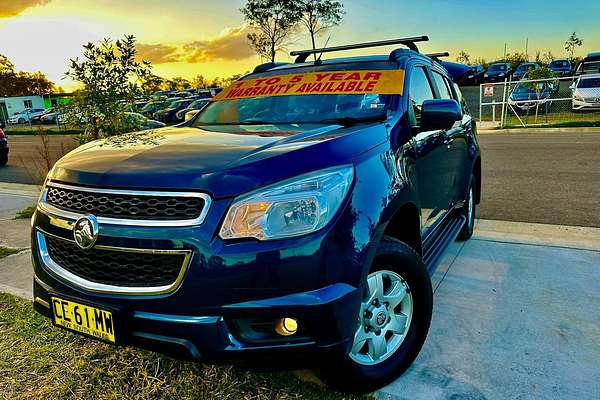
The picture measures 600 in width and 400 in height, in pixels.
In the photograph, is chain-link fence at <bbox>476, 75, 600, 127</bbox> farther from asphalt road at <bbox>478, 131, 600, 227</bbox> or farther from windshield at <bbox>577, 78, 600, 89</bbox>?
asphalt road at <bbox>478, 131, 600, 227</bbox>

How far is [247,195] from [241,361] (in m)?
0.66

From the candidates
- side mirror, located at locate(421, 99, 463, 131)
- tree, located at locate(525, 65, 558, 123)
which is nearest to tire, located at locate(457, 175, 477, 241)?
side mirror, located at locate(421, 99, 463, 131)

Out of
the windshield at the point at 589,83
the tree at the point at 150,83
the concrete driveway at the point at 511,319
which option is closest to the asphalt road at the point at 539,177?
the concrete driveway at the point at 511,319

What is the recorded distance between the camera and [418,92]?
3254mm

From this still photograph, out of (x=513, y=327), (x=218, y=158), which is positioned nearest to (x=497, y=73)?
(x=513, y=327)

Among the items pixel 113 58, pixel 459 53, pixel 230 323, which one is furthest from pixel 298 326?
pixel 459 53

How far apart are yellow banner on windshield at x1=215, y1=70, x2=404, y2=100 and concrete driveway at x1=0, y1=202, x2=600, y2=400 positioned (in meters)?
1.55

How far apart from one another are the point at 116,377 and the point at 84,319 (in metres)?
0.63

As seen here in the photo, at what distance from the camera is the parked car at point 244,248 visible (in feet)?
5.90

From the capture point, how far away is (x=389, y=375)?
2338 millimetres

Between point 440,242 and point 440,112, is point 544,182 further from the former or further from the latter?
point 440,112

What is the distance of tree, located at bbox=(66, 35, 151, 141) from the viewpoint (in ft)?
17.6

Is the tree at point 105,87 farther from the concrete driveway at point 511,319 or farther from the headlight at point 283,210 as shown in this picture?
the headlight at point 283,210

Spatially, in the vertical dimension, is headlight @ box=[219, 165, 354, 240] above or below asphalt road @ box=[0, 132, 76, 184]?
above
